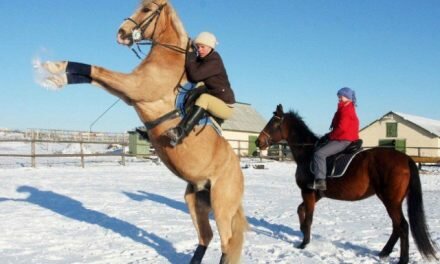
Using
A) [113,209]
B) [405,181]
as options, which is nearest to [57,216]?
[113,209]

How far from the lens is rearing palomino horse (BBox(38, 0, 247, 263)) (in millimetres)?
3311

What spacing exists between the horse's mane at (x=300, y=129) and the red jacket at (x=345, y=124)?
2.32 ft

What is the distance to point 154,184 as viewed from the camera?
14766 mm

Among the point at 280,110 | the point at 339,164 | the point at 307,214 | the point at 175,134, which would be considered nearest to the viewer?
the point at 175,134

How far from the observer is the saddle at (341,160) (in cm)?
639

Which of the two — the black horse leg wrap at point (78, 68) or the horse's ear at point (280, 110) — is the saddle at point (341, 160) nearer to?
the horse's ear at point (280, 110)

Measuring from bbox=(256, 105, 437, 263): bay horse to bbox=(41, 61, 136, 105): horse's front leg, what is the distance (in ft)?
13.3

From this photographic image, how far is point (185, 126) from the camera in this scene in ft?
11.9

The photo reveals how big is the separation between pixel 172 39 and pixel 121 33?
1.42 feet

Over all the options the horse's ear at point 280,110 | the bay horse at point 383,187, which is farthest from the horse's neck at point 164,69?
the horse's ear at point 280,110

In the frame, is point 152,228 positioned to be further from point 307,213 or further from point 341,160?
point 341,160

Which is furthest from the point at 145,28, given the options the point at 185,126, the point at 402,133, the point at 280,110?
the point at 402,133

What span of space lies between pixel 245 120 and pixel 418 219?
118 ft

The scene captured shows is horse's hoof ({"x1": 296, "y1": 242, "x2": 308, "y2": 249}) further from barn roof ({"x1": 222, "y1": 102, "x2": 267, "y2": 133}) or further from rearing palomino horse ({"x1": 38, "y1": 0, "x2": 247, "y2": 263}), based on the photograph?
barn roof ({"x1": 222, "y1": 102, "x2": 267, "y2": 133})
